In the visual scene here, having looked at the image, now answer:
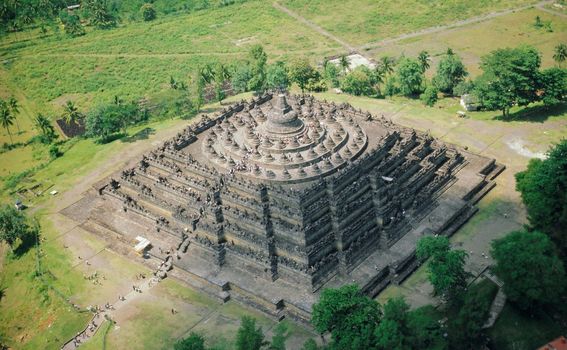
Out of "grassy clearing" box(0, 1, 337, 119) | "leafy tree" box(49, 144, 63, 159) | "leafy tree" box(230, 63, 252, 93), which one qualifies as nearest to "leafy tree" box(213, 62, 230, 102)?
"leafy tree" box(230, 63, 252, 93)

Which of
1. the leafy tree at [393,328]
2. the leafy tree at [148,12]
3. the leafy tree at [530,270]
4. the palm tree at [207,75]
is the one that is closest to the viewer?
the leafy tree at [393,328]

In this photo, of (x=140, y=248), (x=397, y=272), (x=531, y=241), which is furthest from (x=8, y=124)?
(x=531, y=241)

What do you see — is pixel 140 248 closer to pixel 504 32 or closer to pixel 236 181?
pixel 236 181

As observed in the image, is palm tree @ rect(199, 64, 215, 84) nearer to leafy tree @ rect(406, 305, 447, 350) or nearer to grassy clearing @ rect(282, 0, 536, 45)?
grassy clearing @ rect(282, 0, 536, 45)

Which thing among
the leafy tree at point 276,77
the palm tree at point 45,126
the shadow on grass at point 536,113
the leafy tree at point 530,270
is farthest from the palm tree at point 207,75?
the leafy tree at point 530,270

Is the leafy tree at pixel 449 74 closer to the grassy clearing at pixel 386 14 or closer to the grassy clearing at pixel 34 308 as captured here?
the grassy clearing at pixel 386 14

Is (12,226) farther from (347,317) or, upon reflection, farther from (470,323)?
(470,323)
